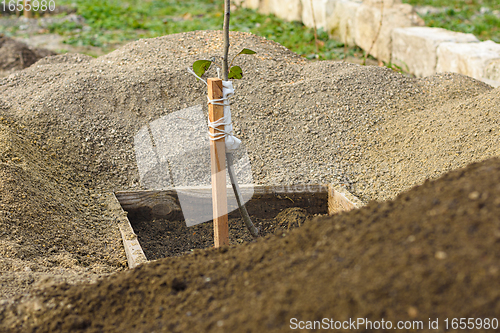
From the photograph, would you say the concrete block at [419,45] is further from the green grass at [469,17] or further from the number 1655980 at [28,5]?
the number 1655980 at [28,5]

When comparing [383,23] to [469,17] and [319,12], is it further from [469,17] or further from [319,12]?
[469,17]

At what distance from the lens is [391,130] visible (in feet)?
9.87

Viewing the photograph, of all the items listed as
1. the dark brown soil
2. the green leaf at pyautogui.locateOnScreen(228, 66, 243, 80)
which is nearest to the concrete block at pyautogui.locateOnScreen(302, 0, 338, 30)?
the dark brown soil

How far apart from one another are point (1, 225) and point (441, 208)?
1.97 m

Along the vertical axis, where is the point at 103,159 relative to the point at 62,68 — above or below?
below

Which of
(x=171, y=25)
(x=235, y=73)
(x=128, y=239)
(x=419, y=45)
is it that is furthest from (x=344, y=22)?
(x=128, y=239)

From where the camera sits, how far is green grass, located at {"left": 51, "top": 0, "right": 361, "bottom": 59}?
632 centimetres

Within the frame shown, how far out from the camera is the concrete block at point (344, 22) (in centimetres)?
607

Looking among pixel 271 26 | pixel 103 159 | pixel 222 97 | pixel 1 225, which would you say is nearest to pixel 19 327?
pixel 1 225

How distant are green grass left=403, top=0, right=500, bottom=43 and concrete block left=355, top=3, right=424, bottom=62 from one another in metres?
1.62

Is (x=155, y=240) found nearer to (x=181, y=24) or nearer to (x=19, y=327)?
(x=19, y=327)

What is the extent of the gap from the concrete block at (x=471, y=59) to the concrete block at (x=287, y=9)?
3280 millimetres

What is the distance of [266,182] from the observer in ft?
8.78

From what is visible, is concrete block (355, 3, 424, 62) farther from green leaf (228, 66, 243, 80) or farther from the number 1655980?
the number 1655980
